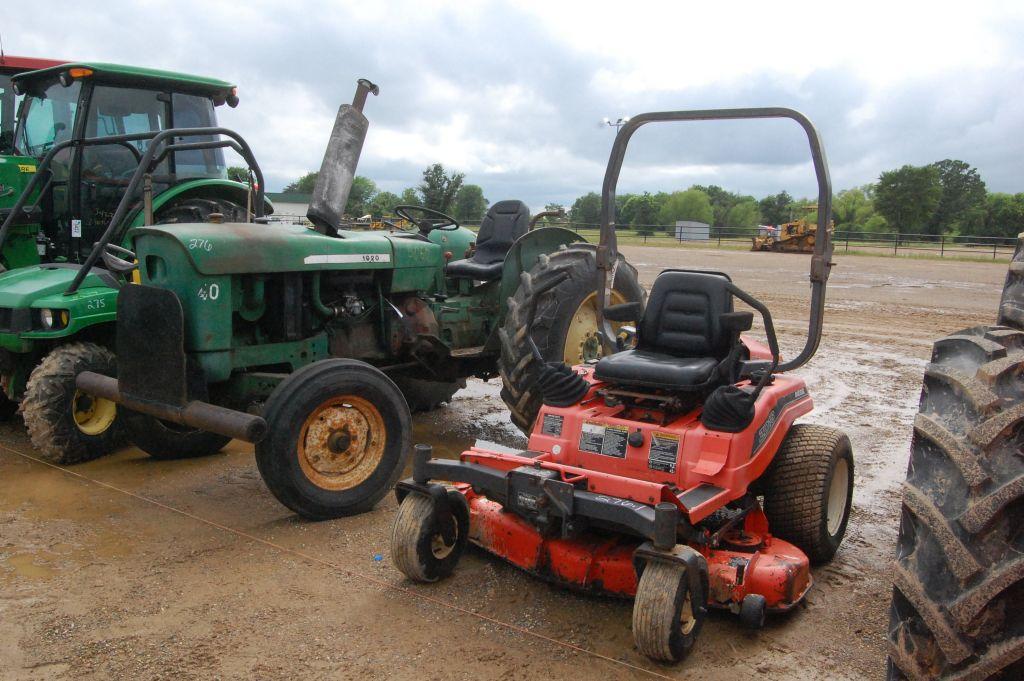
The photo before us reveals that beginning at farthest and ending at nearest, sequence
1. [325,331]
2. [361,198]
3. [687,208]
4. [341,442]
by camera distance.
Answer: [687,208]
[361,198]
[325,331]
[341,442]

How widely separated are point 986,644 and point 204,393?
3938 millimetres

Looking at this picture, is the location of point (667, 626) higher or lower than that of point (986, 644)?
lower

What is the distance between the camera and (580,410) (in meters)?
4.06

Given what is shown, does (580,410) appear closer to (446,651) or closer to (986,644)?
(446,651)

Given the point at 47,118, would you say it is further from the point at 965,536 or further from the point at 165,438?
the point at 965,536

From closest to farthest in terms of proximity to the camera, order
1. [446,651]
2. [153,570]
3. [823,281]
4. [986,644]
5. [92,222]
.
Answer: [986,644], [446,651], [823,281], [153,570], [92,222]

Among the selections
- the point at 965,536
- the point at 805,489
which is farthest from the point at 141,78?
the point at 965,536

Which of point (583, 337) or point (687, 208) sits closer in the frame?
point (583, 337)

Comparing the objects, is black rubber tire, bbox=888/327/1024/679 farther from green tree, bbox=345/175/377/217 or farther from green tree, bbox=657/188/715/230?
green tree, bbox=657/188/715/230

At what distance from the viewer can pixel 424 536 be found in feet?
12.3

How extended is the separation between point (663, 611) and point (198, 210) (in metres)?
5.35

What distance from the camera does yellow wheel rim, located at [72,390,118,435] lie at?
5.77 m

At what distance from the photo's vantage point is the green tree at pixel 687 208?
71.6 meters

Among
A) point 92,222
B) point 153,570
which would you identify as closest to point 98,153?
point 92,222
